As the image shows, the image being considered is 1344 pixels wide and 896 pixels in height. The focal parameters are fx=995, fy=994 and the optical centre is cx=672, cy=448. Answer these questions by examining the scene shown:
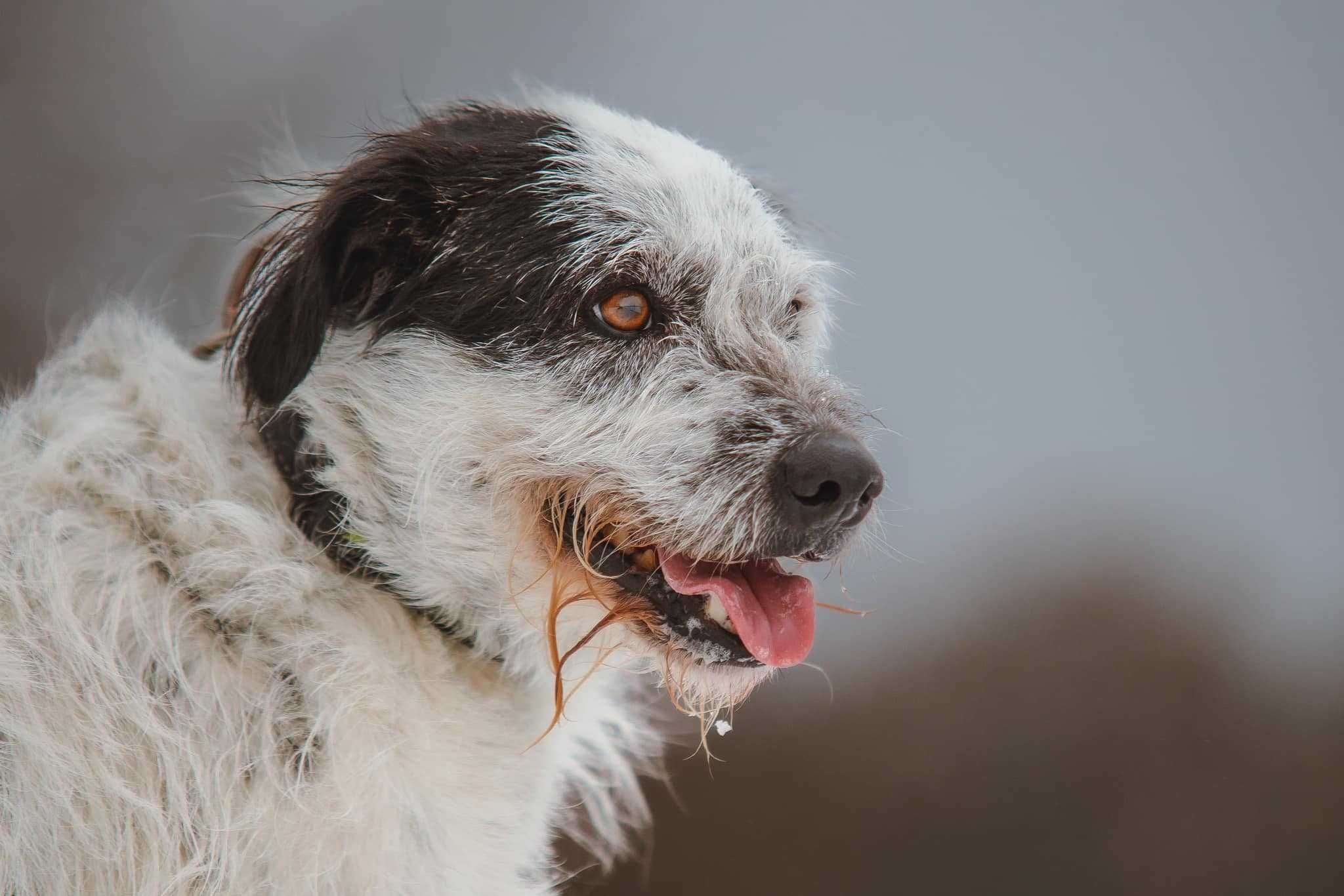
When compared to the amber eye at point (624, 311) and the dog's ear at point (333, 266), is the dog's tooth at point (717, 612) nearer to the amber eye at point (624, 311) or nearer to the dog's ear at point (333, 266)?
the amber eye at point (624, 311)

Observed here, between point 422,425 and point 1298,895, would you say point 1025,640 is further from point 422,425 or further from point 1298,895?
point 422,425

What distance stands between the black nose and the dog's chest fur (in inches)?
24.6

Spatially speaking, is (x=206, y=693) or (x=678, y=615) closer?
(x=206, y=693)

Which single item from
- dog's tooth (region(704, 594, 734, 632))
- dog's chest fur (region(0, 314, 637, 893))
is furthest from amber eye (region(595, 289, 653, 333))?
dog's chest fur (region(0, 314, 637, 893))

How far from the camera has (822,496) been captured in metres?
1.53

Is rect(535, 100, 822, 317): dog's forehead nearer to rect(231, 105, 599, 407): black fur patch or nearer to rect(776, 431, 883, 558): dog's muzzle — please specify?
rect(231, 105, 599, 407): black fur patch

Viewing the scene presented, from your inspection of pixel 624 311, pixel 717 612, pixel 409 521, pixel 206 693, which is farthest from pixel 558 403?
pixel 206 693

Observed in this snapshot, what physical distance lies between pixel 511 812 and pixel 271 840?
0.40 m

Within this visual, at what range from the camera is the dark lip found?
156 centimetres

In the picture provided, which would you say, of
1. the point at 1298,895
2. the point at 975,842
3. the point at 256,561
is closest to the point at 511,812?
the point at 256,561

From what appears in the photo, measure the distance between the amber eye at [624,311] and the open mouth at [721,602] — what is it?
361 millimetres

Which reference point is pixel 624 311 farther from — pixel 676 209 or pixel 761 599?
pixel 761 599

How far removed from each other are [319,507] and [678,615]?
642 mm

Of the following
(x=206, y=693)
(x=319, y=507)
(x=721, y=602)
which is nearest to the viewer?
(x=206, y=693)
